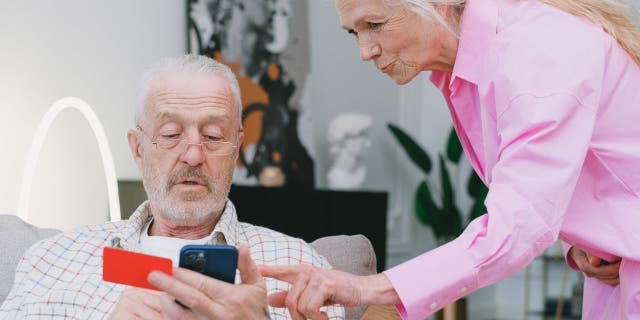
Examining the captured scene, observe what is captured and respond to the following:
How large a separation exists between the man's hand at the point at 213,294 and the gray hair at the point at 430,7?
480 mm

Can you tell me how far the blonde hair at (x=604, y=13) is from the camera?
1366 millimetres

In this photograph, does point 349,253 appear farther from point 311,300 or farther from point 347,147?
point 347,147

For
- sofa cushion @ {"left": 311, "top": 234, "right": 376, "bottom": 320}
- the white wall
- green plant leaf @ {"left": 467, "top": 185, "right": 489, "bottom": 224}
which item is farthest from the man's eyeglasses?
green plant leaf @ {"left": 467, "top": 185, "right": 489, "bottom": 224}

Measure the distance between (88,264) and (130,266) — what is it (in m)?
0.78

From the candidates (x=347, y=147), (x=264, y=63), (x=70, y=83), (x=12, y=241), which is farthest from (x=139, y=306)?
(x=347, y=147)

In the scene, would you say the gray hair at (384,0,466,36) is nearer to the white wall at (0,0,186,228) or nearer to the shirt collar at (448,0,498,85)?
the shirt collar at (448,0,498,85)

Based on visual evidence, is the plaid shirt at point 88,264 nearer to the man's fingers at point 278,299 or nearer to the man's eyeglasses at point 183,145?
the man's eyeglasses at point 183,145

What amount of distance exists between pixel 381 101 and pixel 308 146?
0.92 meters

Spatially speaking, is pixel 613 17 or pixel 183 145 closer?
pixel 613 17

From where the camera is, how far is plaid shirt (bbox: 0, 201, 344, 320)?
1838 millimetres

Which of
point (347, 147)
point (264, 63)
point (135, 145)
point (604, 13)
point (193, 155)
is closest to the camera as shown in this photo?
point (604, 13)

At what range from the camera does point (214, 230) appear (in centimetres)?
198

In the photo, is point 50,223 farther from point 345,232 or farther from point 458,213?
point 458,213

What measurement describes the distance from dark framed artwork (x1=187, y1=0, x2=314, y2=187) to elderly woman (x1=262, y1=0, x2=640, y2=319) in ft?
9.45
